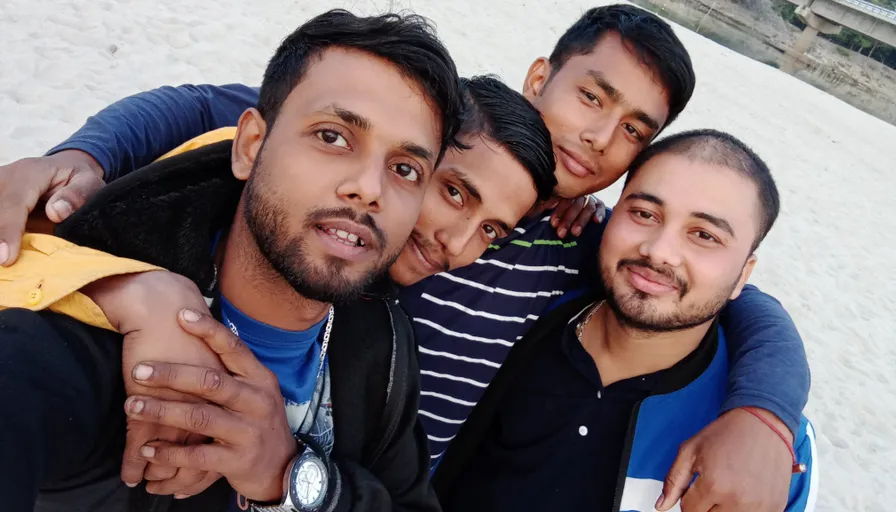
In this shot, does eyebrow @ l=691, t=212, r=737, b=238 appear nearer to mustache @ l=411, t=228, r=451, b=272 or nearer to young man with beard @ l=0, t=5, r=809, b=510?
young man with beard @ l=0, t=5, r=809, b=510

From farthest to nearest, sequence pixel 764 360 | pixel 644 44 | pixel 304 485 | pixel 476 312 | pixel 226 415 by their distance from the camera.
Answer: pixel 644 44
pixel 476 312
pixel 764 360
pixel 304 485
pixel 226 415

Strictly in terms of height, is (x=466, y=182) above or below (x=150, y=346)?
above

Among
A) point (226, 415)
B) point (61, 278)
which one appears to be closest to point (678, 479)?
point (226, 415)

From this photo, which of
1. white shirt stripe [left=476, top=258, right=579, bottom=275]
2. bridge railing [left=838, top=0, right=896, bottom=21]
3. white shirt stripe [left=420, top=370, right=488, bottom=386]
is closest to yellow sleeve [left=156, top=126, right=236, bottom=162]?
white shirt stripe [left=476, top=258, right=579, bottom=275]

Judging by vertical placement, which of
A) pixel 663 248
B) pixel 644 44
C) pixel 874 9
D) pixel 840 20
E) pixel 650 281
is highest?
pixel 874 9

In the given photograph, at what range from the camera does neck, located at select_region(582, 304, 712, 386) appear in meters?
2.00

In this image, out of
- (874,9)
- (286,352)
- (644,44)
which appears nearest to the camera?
(286,352)

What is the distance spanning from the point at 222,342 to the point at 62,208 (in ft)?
2.05

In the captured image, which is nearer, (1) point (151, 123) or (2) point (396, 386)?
(2) point (396, 386)

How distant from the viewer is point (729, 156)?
2.07 m

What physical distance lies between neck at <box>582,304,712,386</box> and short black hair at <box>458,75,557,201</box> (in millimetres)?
572

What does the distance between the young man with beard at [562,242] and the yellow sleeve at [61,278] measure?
0.84ft

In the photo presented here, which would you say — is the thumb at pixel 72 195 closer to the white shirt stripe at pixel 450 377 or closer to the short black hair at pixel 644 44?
the white shirt stripe at pixel 450 377

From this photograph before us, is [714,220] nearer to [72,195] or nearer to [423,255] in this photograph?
[423,255]
